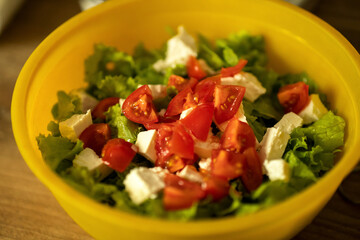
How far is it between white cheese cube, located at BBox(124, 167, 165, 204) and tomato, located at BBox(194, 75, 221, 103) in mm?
357

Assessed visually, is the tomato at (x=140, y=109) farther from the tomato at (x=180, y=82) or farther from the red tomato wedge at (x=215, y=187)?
the red tomato wedge at (x=215, y=187)

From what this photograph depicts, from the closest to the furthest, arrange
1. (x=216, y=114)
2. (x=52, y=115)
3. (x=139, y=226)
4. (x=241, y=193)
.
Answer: (x=139, y=226)
(x=241, y=193)
(x=216, y=114)
(x=52, y=115)

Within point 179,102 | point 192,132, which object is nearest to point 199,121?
point 192,132

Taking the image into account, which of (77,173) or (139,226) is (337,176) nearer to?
(139,226)

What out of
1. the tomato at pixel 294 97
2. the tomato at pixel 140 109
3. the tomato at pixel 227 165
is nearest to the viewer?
the tomato at pixel 227 165

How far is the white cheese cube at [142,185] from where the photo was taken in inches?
48.1

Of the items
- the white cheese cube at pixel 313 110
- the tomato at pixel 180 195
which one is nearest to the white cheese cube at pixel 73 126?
the tomato at pixel 180 195

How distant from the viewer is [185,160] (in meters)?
1.38

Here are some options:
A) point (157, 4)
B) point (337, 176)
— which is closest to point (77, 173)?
point (337, 176)

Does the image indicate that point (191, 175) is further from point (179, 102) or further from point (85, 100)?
point (85, 100)

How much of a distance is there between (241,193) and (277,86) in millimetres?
646

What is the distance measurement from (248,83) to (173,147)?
1.46 feet

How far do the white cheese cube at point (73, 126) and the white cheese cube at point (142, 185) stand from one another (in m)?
0.33

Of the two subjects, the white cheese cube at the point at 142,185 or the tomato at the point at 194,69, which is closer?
the white cheese cube at the point at 142,185
